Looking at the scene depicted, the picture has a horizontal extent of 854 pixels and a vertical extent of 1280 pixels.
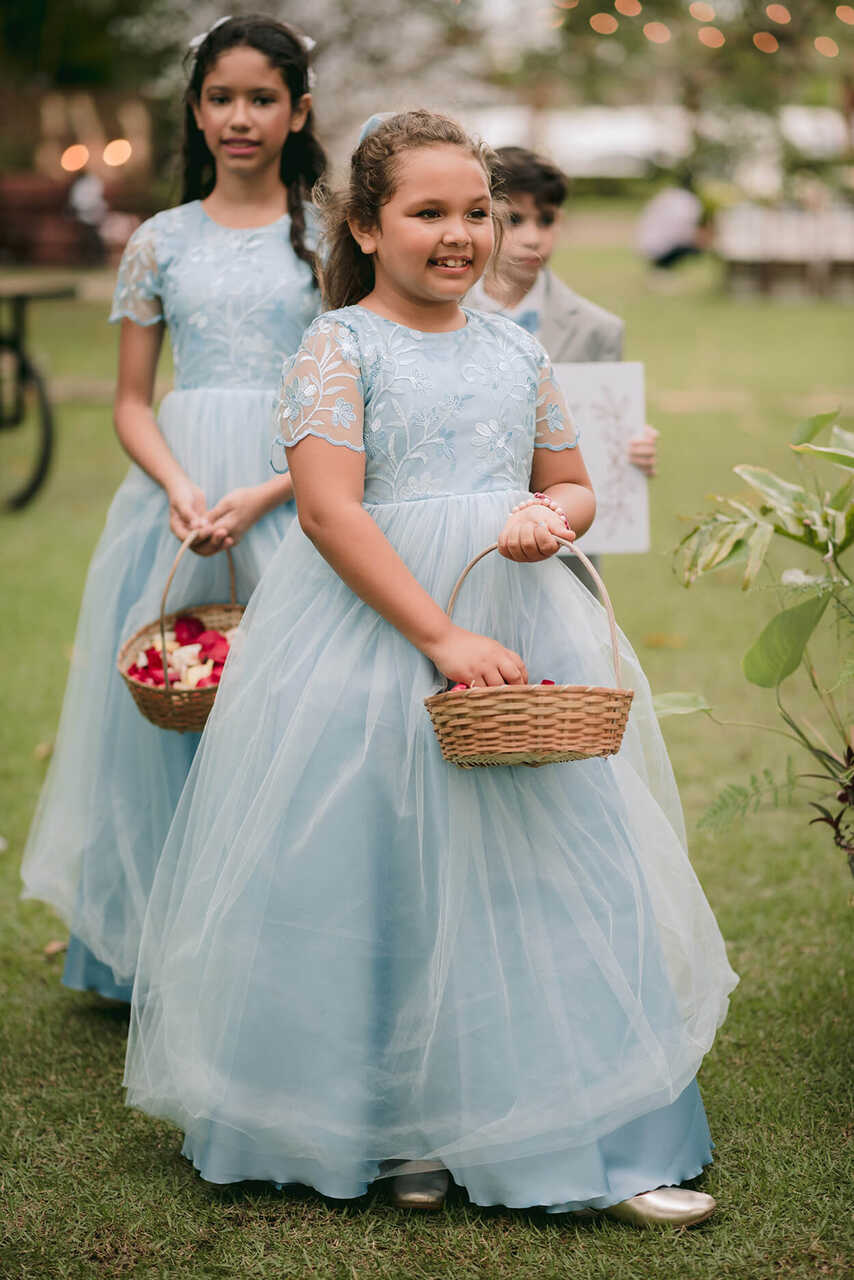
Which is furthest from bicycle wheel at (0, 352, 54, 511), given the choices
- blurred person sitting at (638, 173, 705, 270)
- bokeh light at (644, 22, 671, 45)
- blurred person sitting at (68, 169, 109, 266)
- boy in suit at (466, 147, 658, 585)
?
blurred person sitting at (638, 173, 705, 270)

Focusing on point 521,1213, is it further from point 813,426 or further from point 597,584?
point 813,426

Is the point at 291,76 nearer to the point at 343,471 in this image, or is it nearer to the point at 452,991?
the point at 343,471

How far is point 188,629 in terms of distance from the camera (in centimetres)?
309

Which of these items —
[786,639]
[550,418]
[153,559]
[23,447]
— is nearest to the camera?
[550,418]

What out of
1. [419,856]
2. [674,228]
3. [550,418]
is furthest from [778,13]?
[419,856]

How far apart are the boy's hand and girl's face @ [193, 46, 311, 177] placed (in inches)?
41.0

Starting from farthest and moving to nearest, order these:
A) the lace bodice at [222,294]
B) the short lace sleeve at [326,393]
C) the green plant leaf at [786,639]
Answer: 1. the lace bodice at [222,294]
2. the green plant leaf at [786,639]
3. the short lace sleeve at [326,393]

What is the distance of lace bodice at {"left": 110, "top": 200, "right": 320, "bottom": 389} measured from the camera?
3.14 m

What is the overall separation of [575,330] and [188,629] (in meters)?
1.24

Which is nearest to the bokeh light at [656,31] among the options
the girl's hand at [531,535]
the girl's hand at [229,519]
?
the girl's hand at [229,519]

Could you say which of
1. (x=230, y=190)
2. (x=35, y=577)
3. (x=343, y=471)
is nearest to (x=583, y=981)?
(x=343, y=471)

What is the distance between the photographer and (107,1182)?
2721 millimetres

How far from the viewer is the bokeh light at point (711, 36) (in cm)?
1354

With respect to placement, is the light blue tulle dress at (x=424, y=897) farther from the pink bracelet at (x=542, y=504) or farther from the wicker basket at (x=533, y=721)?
the wicker basket at (x=533, y=721)
